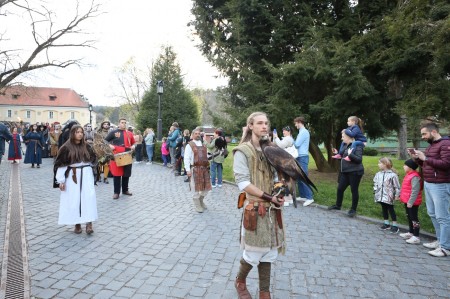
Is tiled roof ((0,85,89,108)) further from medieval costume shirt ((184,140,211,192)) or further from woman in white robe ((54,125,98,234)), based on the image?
woman in white robe ((54,125,98,234))

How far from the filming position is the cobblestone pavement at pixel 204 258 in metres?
3.91

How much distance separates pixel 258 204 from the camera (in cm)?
332

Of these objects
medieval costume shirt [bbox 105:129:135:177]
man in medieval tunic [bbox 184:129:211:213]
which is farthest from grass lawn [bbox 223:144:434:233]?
medieval costume shirt [bbox 105:129:135:177]

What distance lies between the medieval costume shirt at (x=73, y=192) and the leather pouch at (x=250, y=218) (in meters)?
3.64

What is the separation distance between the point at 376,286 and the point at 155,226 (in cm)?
400

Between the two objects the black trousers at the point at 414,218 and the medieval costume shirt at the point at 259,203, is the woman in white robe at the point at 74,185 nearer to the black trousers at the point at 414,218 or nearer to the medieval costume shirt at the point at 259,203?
the medieval costume shirt at the point at 259,203

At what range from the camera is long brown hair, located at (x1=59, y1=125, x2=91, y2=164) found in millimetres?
5836

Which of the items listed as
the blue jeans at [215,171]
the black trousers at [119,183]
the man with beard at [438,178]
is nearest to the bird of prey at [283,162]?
the man with beard at [438,178]

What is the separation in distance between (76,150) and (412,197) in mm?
5874

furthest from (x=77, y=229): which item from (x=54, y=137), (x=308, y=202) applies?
(x=54, y=137)

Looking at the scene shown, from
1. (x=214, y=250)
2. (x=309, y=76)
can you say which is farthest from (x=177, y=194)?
(x=309, y=76)

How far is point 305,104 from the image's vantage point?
12055 mm

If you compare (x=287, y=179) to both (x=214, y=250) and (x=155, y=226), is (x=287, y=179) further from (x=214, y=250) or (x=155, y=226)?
(x=155, y=226)

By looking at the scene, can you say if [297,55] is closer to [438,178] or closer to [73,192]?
[438,178]
